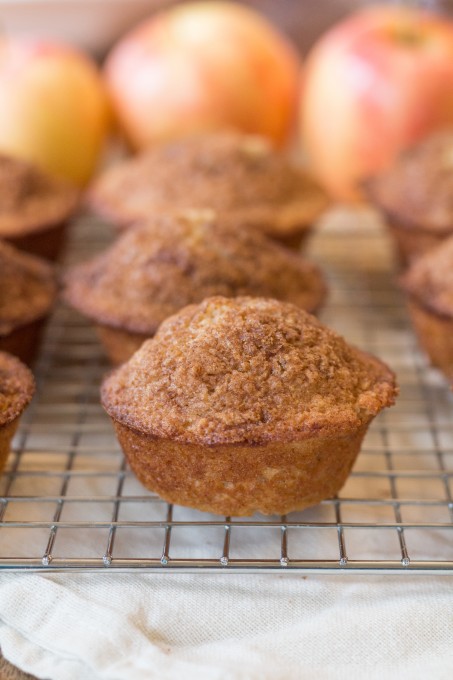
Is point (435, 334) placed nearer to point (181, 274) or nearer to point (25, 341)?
point (181, 274)

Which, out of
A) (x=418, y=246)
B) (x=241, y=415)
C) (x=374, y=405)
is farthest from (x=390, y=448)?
(x=418, y=246)

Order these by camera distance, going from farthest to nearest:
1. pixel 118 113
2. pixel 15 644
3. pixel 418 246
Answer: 1. pixel 118 113
2. pixel 418 246
3. pixel 15 644

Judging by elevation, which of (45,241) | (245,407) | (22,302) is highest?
(245,407)

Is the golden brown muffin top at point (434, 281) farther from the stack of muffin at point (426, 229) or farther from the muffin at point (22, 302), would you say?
the muffin at point (22, 302)

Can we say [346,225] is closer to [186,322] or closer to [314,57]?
[314,57]

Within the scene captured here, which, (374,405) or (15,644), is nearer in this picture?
(15,644)

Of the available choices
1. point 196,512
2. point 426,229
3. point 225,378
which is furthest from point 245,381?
point 426,229

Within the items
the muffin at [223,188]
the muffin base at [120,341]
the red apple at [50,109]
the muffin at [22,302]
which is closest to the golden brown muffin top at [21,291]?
the muffin at [22,302]

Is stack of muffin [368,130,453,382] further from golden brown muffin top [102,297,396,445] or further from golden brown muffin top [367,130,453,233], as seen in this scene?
golden brown muffin top [102,297,396,445]
